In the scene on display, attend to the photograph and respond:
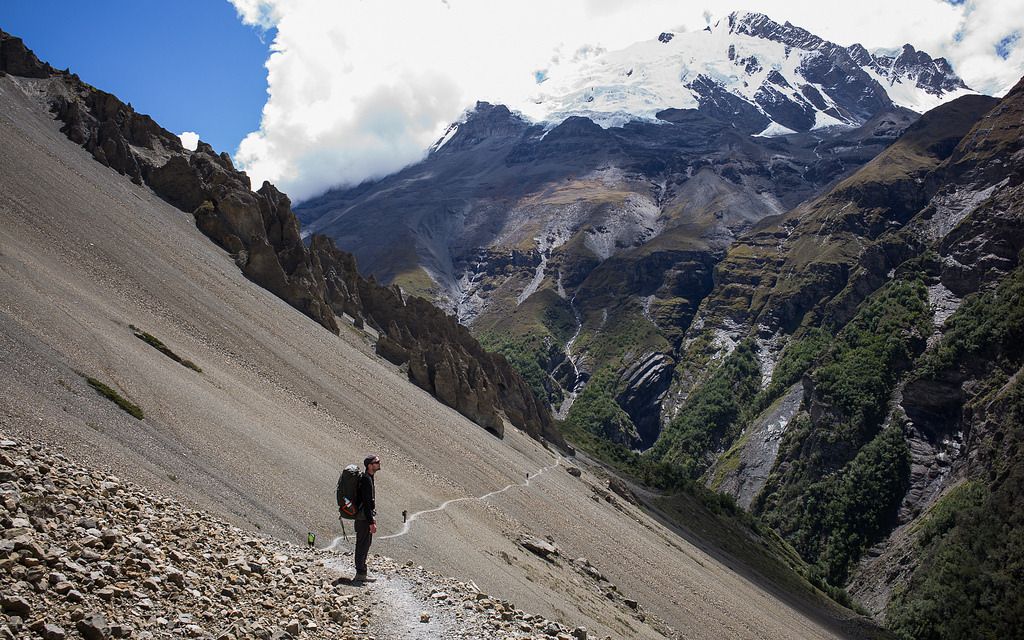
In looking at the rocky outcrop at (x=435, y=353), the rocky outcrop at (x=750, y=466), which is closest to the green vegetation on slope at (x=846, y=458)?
the rocky outcrop at (x=750, y=466)

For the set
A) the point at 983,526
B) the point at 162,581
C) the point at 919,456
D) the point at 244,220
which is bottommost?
the point at 162,581

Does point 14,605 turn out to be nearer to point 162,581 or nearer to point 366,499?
point 162,581

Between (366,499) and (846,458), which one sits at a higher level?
(846,458)

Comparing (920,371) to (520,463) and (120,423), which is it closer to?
(520,463)

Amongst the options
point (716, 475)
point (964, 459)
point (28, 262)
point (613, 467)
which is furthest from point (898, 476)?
point (28, 262)

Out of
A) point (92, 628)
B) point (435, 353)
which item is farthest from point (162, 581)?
point (435, 353)

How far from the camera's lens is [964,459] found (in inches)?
5743

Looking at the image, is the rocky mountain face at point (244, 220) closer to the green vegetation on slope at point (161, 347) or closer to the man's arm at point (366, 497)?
the green vegetation on slope at point (161, 347)

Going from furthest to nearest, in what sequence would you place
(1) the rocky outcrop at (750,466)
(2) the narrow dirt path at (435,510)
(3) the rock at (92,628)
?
(1) the rocky outcrop at (750,466) < (2) the narrow dirt path at (435,510) < (3) the rock at (92,628)

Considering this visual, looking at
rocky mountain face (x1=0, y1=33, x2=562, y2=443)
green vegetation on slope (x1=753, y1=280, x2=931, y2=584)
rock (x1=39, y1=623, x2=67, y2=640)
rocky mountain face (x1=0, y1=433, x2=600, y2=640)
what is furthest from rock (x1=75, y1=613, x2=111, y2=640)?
green vegetation on slope (x1=753, y1=280, x2=931, y2=584)

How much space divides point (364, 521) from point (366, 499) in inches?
21.3

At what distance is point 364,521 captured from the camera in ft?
58.3

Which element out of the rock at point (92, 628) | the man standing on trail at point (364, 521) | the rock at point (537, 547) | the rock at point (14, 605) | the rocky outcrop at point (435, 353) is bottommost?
the rock at point (537, 547)

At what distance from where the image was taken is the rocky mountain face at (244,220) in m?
70.8
